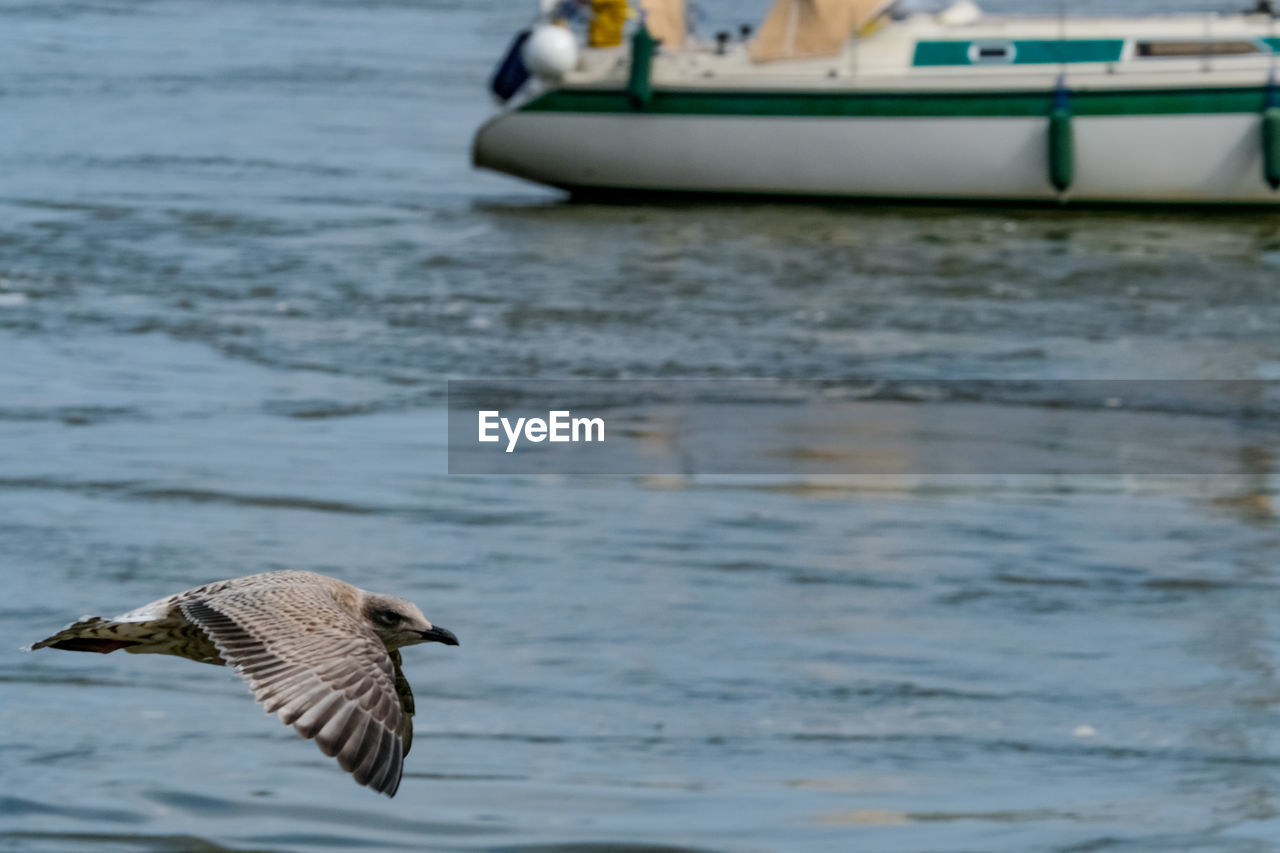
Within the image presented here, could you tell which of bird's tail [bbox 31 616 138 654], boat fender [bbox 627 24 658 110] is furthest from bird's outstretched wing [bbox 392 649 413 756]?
boat fender [bbox 627 24 658 110]

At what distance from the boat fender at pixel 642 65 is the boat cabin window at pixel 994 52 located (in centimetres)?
328

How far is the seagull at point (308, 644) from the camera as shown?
3584 mm

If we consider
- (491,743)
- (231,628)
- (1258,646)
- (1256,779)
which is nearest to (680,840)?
(491,743)

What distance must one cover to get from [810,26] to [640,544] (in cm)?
1104

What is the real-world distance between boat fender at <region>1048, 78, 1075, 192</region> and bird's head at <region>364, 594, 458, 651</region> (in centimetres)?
1703

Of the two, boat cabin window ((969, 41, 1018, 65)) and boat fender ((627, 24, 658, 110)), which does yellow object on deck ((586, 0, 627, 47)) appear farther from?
boat cabin window ((969, 41, 1018, 65))

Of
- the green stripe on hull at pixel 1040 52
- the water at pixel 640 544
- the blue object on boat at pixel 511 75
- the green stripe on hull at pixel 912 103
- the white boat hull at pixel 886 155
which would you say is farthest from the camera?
the blue object on boat at pixel 511 75

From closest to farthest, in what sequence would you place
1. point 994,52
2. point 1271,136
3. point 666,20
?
1. point 1271,136
2. point 994,52
3. point 666,20

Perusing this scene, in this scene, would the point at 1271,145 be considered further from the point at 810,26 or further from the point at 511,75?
the point at 511,75

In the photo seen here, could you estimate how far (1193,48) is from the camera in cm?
2055

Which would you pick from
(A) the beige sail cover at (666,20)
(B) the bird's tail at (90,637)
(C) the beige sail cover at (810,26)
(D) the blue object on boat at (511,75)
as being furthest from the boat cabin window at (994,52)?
(B) the bird's tail at (90,637)

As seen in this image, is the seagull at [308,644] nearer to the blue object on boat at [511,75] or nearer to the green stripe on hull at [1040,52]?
the green stripe on hull at [1040,52]

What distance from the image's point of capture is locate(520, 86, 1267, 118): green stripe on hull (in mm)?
20203

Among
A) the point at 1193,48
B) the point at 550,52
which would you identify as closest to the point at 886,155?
the point at 1193,48
